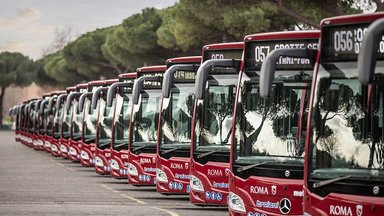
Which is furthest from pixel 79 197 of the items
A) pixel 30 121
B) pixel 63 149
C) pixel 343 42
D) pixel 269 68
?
pixel 30 121

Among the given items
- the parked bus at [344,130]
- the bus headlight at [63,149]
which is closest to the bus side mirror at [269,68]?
the parked bus at [344,130]

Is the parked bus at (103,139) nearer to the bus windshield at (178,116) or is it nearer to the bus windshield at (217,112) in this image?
the bus windshield at (178,116)

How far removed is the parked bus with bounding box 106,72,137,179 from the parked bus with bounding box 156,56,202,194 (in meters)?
4.93

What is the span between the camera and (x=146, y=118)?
80.8 ft

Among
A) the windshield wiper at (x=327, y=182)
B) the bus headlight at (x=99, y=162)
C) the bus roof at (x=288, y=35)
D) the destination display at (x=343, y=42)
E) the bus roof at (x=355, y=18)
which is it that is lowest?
the bus headlight at (x=99, y=162)

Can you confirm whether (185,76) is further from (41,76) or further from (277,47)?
(41,76)

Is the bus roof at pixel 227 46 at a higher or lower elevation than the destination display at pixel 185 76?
higher

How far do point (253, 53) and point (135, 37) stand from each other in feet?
179

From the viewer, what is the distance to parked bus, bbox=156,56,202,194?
20.9 metres

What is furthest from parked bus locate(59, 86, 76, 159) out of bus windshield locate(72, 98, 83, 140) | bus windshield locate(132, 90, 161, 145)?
bus windshield locate(132, 90, 161, 145)

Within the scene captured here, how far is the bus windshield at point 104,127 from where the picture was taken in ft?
98.6

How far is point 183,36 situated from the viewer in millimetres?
51188

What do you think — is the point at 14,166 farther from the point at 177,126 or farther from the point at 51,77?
the point at 51,77

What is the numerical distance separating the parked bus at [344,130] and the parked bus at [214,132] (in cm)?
620
